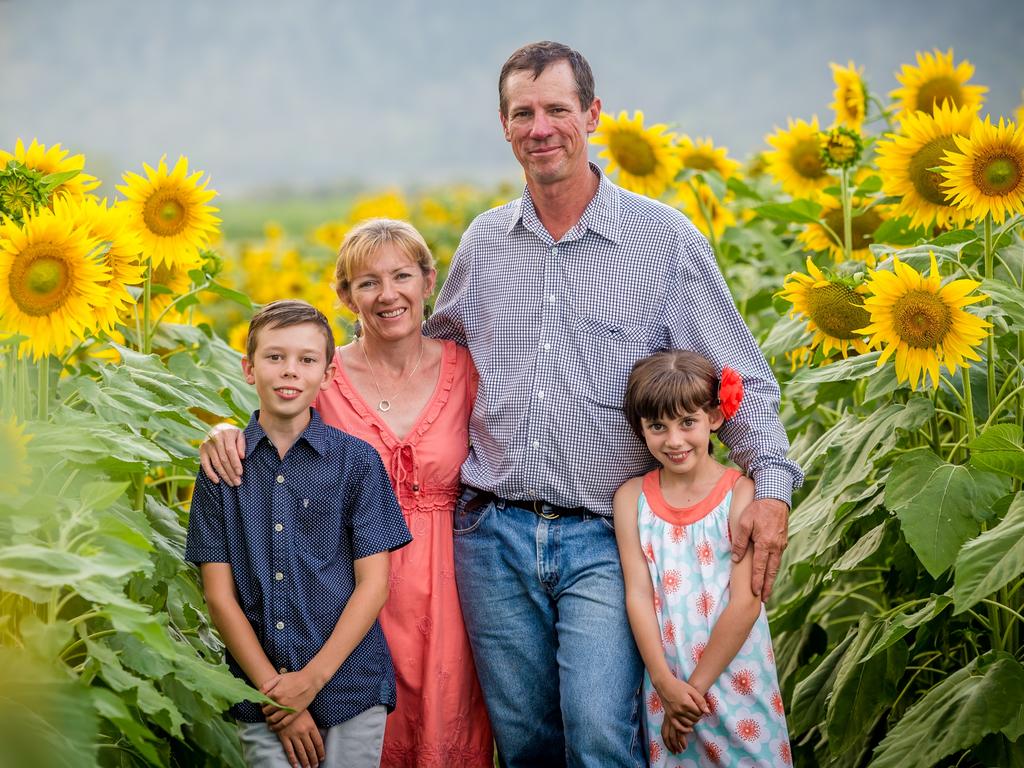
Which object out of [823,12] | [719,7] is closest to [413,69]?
[719,7]

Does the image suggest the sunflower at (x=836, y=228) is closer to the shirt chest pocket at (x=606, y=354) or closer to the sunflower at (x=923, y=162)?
the sunflower at (x=923, y=162)

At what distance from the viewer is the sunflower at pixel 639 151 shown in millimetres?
4500

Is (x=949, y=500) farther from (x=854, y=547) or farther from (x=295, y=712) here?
(x=295, y=712)

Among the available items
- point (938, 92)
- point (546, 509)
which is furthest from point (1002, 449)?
point (938, 92)

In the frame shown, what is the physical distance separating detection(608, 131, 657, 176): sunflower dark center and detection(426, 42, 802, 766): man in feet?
4.59

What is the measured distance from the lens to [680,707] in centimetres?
274

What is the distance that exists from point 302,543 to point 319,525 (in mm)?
54

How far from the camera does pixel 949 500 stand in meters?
2.68

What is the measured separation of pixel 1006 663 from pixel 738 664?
22.7 inches

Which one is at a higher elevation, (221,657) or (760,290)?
(760,290)

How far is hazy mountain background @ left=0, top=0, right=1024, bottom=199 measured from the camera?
2439 centimetres

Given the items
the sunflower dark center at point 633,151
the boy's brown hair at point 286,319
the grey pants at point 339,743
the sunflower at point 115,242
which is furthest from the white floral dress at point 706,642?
the sunflower dark center at point 633,151

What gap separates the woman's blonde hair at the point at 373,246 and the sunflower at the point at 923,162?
4.40 feet

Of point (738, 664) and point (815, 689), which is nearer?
point (738, 664)
